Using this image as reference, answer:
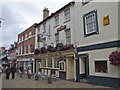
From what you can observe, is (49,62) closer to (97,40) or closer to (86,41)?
(86,41)

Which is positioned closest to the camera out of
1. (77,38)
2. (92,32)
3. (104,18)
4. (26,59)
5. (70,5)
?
(104,18)

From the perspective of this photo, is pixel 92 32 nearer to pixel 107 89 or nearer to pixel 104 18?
pixel 104 18

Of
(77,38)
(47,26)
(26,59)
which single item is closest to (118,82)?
(77,38)

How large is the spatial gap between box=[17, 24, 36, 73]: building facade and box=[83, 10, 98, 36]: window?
40.8ft

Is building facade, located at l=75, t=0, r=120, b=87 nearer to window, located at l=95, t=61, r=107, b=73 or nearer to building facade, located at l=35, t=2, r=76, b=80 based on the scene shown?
window, located at l=95, t=61, r=107, b=73

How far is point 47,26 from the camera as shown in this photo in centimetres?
1872

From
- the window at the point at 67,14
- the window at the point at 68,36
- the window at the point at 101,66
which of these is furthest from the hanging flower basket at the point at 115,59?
the window at the point at 67,14

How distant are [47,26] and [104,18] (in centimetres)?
992

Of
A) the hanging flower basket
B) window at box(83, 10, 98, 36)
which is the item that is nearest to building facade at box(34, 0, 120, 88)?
window at box(83, 10, 98, 36)

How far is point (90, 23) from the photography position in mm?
11633

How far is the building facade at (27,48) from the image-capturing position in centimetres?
2265

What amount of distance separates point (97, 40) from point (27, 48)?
16.7 meters

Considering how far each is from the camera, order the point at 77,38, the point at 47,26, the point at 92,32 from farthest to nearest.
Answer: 1. the point at 47,26
2. the point at 77,38
3. the point at 92,32

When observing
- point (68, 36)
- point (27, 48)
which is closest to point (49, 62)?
point (68, 36)
